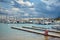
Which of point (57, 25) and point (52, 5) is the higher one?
point (52, 5)

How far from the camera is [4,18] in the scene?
2.87 meters

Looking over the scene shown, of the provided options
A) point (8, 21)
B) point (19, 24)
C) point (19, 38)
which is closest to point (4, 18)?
point (8, 21)

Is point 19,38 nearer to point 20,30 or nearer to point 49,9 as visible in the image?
point 20,30

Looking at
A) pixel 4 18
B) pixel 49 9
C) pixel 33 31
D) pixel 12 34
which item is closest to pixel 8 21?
pixel 4 18

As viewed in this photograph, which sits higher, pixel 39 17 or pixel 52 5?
pixel 52 5

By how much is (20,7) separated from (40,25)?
1.66 ft

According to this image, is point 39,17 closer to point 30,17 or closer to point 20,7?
point 30,17

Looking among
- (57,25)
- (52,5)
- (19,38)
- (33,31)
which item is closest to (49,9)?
(52,5)

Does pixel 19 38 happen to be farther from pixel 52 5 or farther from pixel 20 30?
pixel 52 5

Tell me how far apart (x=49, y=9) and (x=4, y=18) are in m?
0.86

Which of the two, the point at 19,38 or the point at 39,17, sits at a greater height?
the point at 39,17

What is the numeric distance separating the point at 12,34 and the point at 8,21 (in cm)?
27

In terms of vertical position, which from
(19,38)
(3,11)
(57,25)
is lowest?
(19,38)

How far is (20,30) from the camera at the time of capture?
9.26 ft
